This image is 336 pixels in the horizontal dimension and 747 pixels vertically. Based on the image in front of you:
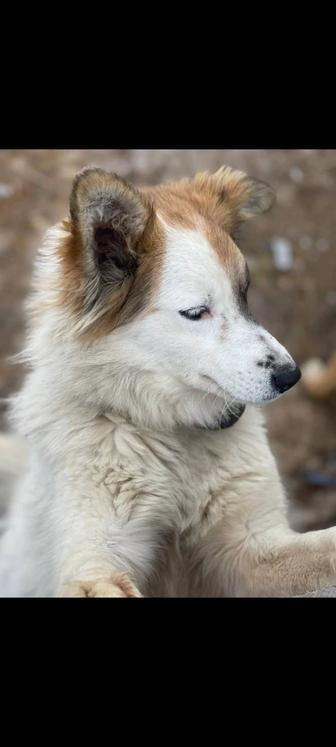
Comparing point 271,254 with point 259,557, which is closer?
point 259,557

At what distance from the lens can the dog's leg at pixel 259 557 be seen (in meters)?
3.33

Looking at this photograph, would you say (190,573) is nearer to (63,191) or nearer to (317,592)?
(317,592)

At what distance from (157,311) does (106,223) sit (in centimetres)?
37

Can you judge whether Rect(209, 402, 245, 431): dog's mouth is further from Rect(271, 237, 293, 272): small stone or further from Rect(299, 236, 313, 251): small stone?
Rect(299, 236, 313, 251): small stone

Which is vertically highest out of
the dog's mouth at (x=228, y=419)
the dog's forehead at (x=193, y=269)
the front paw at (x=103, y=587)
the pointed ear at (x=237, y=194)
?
the pointed ear at (x=237, y=194)

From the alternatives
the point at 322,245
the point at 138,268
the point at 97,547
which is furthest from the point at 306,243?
the point at 97,547

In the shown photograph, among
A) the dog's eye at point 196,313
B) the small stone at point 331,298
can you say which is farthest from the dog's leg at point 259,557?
the small stone at point 331,298

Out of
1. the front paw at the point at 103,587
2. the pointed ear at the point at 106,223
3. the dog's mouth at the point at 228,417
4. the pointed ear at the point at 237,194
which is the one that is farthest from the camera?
the pointed ear at the point at 237,194

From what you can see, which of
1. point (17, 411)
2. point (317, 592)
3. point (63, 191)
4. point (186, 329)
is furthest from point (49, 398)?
point (63, 191)

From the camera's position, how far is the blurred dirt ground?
754cm

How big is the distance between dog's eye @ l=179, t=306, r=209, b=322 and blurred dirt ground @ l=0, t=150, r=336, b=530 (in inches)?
160

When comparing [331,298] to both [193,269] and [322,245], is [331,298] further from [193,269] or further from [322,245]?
[193,269]

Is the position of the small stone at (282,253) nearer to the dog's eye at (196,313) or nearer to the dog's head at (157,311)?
the dog's head at (157,311)

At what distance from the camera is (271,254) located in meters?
8.11
